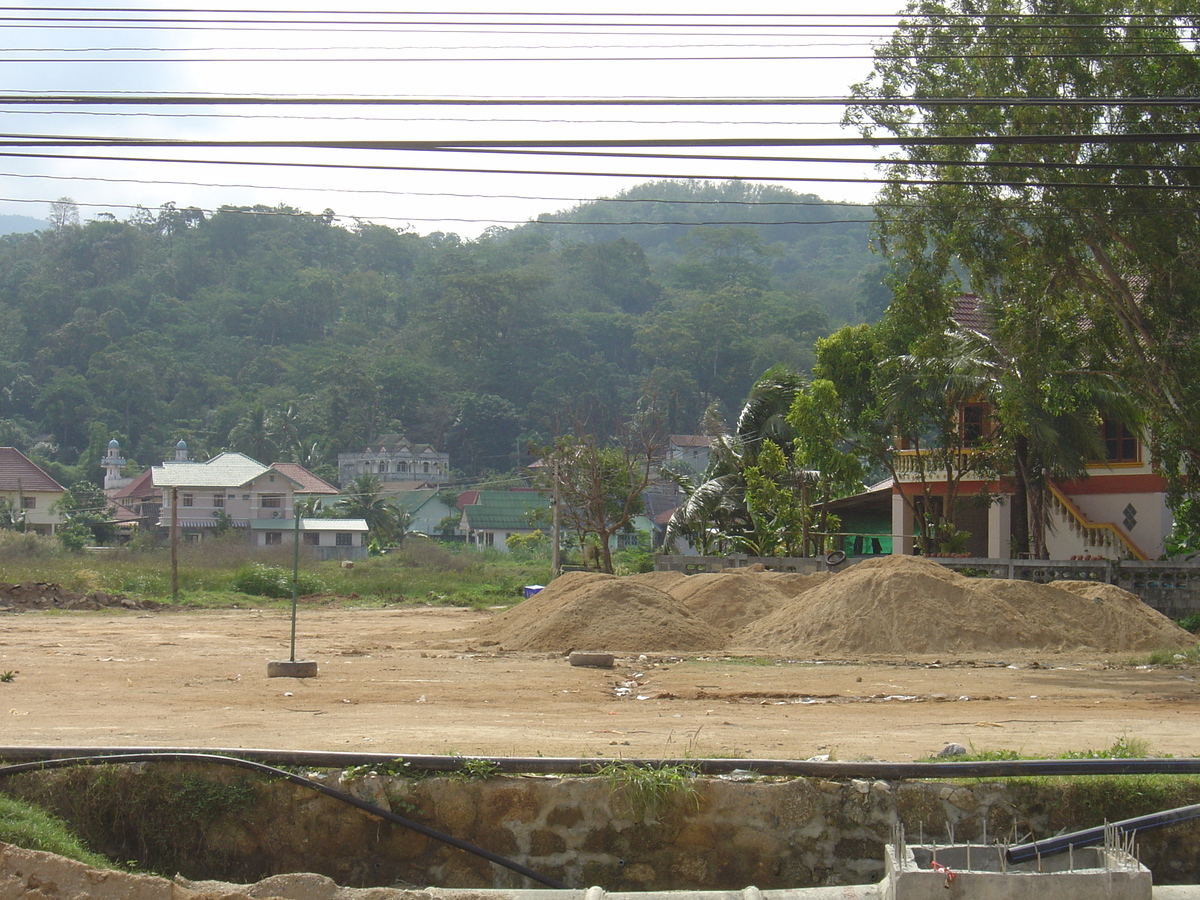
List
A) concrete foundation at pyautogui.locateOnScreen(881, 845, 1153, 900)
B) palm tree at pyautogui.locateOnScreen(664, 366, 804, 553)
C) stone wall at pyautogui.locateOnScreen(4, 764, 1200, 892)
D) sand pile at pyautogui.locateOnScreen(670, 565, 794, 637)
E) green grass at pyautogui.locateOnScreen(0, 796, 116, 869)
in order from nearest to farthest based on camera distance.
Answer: concrete foundation at pyautogui.locateOnScreen(881, 845, 1153, 900) < green grass at pyautogui.locateOnScreen(0, 796, 116, 869) < stone wall at pyautogui.locateOnScreen(4, 764, 1200, 892) < sand pile at pyautogui.locateOnScreen(670, 565, 794, 637) < palm tree at pyautogui.locateOnScreen(664, 366, 804, 553)

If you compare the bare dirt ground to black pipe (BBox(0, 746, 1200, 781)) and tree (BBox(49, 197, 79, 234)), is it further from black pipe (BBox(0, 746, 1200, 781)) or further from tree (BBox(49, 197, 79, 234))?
tree (BBox(49, 197, 79, 234))

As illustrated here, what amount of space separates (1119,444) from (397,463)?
6826cm

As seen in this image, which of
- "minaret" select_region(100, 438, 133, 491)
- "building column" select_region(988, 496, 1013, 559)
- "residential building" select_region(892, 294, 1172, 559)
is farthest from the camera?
"minaret" select_region(100, 438, 133, 491)

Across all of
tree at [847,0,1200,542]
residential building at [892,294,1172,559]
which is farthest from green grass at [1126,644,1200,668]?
residential building at [892,294,1172,559]

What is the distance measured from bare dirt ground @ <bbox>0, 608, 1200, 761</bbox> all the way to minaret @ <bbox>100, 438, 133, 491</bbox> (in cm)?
6505

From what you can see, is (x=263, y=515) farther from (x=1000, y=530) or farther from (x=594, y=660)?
(x=594, y=660)

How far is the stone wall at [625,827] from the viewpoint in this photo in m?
7.96

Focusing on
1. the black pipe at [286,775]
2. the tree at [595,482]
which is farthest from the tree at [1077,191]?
the tree at [595,482]

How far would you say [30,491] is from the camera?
205 feet

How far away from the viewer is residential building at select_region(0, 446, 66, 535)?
202ft

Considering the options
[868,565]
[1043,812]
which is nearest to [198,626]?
[868,565]

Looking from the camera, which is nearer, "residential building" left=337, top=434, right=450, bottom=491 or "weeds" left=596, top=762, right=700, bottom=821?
"weeds" left=596, top=762, right=700, bottom=821

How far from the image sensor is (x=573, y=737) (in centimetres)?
1038

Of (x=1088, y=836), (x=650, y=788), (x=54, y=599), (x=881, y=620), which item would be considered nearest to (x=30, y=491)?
(x=54, y=599)
